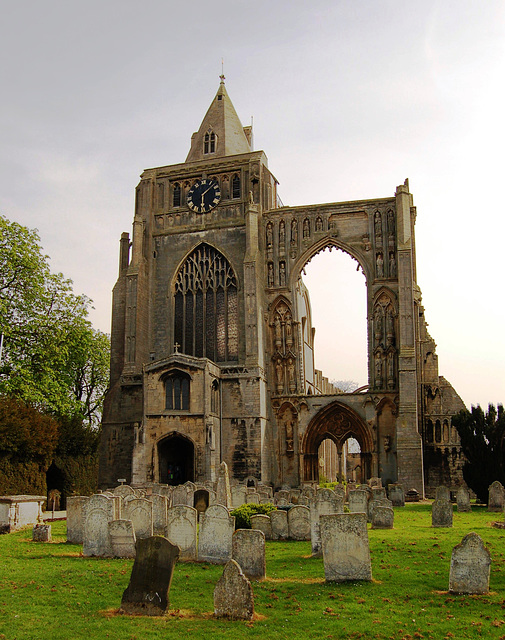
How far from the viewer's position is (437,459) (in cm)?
3525

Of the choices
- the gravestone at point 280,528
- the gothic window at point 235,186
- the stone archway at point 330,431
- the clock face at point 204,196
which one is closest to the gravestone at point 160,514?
the gravestone at point 280,528

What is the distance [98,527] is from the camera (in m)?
13.6

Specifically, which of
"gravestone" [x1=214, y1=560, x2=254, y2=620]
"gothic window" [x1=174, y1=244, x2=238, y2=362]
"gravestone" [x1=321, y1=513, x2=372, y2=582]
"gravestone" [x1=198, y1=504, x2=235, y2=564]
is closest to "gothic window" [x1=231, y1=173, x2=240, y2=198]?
"gothic window" [x1=174, y1=244, x2=238, y2=362]

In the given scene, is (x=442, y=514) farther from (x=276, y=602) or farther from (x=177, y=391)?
(x=177, y=391)

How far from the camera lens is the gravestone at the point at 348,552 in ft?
34.7

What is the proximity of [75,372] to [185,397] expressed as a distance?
28.4 ft

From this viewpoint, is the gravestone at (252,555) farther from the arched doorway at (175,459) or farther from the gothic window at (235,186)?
the gothic window at (235,186)

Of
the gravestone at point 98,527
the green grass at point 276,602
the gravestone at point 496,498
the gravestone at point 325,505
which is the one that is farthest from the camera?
the gravestone at point 496,498

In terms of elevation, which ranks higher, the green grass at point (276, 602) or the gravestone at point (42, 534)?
the gravestone at point (42, 534)

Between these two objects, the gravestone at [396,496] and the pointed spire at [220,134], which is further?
the pointed spire at [220,134]

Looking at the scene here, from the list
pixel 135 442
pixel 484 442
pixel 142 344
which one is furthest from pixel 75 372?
pixel 484 442

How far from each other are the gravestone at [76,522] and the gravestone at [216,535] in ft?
13.1

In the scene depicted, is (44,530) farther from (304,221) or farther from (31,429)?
(304,221)

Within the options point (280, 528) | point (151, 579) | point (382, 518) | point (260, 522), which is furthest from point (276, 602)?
point (382, 518)
